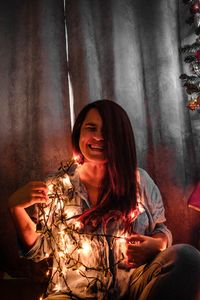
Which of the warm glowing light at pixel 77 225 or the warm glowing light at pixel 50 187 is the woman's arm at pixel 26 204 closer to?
the warm glowing light at pixel 50 187

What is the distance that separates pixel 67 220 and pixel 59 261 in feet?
0.55

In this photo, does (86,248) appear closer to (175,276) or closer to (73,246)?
(73,246)

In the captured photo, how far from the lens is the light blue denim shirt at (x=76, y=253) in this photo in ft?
4.18

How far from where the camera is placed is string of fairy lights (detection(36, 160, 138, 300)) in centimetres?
128

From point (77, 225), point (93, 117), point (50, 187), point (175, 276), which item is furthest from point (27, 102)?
point (175, 276)

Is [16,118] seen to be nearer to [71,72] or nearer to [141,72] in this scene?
[71,72]

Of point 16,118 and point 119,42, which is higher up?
point 119,42

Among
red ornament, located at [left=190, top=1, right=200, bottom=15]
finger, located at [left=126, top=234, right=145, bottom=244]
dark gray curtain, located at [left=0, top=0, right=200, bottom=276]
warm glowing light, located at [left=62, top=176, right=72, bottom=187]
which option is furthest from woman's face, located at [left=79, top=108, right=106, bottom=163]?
red ornament, located at [left=190, top=1, right=200, bottom=15]

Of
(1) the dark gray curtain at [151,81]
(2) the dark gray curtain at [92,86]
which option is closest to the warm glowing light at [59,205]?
(2) the dark gray curtain at [92,86]

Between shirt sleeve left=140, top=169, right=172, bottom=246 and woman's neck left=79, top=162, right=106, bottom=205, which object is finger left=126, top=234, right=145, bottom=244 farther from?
woman's neck left=79, top=162, right=106, bottom=205

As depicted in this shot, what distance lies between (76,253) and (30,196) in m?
0.31

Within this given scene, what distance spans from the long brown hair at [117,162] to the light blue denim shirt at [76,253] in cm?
10

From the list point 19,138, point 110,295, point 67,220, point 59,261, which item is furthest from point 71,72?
point 110,295

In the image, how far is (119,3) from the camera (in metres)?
1.94
